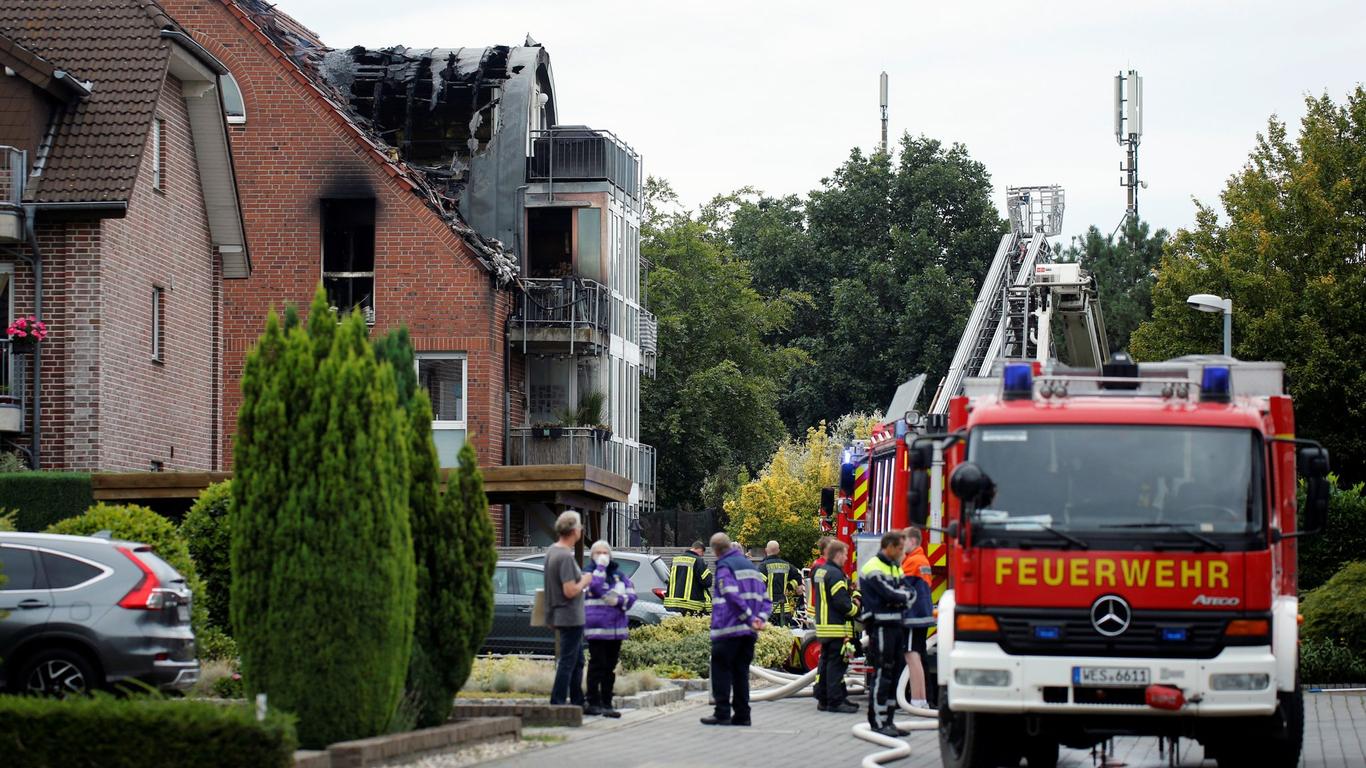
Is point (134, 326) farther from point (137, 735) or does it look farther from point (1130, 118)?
point (1130, 118)

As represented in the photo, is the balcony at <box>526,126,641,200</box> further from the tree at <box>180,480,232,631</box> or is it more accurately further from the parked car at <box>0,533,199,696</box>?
the parked car at <box>0,533,199,696</box>

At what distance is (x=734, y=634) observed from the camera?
55.7 ft

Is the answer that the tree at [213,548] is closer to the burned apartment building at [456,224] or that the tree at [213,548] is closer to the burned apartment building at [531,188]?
the burned apartment building at [456,224]

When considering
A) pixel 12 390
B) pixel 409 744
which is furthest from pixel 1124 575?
pixel 12 390

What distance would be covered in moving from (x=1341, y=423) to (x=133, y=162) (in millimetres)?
23368

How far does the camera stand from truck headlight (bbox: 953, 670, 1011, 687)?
476 inches

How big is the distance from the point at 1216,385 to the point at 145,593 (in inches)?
331

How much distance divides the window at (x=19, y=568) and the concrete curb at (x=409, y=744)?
3.72 meters

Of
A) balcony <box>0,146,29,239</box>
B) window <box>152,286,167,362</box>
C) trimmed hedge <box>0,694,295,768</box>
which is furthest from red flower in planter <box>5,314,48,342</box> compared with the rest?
trimmed hedge <box>0,694,295,768</box>

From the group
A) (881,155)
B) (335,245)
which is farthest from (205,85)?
(881,155)

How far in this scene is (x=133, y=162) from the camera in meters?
26.9

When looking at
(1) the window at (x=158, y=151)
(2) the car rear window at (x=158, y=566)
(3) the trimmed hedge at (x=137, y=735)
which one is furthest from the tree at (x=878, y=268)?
(3) the trimmed hedge at (x=137, y=735)

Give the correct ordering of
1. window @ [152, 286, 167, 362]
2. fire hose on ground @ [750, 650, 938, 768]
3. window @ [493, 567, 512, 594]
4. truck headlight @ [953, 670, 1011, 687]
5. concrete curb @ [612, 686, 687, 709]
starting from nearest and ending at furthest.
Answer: truck headlight @ [953, 670, 1011, 687] → fire hose on ground @ [750, 650, 938, 768] → concrete curb @ [612, 686, 687, 709] → window @ [493, 567, 512, 594] → window @ [152, 286, 167, 362]

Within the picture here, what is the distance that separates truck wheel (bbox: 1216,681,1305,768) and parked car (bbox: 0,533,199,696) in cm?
824
